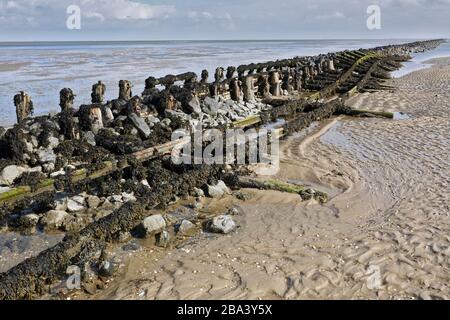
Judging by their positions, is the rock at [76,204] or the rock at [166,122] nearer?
the rock at [76,204]

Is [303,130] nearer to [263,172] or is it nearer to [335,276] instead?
[263,172]

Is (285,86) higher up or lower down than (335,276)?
higher up

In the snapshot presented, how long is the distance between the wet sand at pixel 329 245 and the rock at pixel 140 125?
3.38m

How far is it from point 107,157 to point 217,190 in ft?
7.04

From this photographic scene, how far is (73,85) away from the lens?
77.9 feet

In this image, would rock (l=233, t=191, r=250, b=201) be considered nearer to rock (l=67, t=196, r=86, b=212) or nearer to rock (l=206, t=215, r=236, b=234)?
rock (l=206, t=215, r=236, b=234)

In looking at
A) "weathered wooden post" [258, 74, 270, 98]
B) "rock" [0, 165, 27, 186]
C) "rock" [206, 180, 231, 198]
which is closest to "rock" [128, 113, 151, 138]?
"rock" [206, 180, 231, 198]

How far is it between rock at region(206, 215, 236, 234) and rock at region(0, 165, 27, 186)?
3.57 m

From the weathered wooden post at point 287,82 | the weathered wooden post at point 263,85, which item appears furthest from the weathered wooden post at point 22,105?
the weathered wooden post at point 287,82

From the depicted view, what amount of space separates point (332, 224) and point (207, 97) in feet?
26.7

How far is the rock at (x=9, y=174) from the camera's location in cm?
735

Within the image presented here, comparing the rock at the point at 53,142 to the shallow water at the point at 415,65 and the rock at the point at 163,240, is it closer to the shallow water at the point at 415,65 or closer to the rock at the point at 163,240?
the rock at the point at 163,240

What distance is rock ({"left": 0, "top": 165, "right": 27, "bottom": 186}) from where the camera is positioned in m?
7.35
